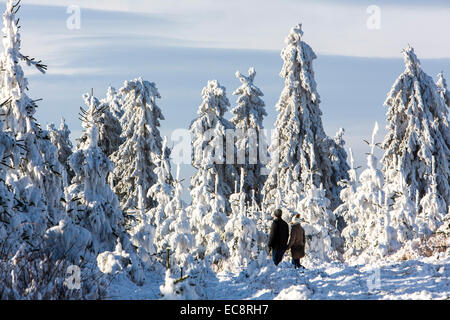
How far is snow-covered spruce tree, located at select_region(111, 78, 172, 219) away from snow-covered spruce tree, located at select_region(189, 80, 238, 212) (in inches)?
89.2

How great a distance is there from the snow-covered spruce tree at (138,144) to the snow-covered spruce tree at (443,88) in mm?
17020

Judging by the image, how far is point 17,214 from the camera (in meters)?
12.4

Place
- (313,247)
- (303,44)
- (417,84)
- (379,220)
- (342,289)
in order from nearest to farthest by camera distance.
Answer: (342,289)
(379,220)
(313,247)
(417,84)
(303,44)

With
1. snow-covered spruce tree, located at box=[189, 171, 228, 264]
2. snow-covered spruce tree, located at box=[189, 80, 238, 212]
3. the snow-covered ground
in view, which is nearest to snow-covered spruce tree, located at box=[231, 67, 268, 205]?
snow-covered spruce tree, located at box=[189, 80, 238, 212]

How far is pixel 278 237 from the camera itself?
43.7 ft

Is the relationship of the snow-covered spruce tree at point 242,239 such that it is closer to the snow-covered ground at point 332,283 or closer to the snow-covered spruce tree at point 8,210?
the snow-covered ground at point 332,283

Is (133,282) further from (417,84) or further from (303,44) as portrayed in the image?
(303,44)

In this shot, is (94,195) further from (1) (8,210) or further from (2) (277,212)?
(2) (277,212)

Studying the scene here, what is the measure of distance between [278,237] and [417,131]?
18.5 m

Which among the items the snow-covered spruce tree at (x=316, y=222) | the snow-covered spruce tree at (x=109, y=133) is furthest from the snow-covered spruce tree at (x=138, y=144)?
the snow-covered spruce tree at (x=316, y=222)

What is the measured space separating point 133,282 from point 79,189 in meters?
3.91

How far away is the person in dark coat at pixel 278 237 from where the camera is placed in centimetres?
1316

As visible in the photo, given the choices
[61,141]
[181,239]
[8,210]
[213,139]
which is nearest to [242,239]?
[181,239]
